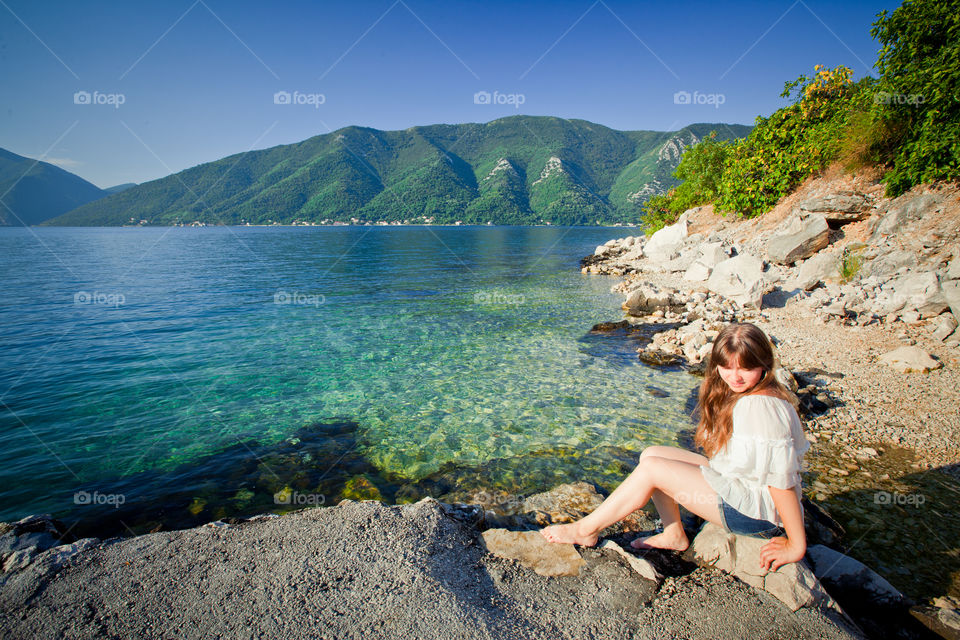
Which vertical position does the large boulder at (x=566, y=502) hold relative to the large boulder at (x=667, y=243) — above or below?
below

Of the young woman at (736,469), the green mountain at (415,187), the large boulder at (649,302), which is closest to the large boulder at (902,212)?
the large boulder at (649,302)

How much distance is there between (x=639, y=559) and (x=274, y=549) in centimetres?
378

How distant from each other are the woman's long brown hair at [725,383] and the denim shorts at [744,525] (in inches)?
20.6

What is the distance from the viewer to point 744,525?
3773 millimetres

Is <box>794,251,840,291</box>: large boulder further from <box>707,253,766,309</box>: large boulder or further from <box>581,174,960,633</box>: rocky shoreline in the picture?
<box>707,253,766,309</box>: large boulder

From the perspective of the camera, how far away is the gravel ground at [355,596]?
10.7 feet

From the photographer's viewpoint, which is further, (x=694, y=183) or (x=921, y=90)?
(x=694, y=183)

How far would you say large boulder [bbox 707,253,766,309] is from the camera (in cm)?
1634

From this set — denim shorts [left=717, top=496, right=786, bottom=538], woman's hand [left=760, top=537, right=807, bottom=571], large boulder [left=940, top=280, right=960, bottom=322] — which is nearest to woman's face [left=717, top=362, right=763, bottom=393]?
denim shorts [left=717, top=496, right=786, bottom=538]

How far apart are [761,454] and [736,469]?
38cm

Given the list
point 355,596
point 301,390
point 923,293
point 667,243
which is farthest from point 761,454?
point 667,243

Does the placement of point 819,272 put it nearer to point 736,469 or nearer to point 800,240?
point 800,240

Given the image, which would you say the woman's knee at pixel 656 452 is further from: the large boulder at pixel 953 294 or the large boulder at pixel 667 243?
the large boulder at pixel 667 243

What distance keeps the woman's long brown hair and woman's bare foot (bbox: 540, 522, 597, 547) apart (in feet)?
5.13
